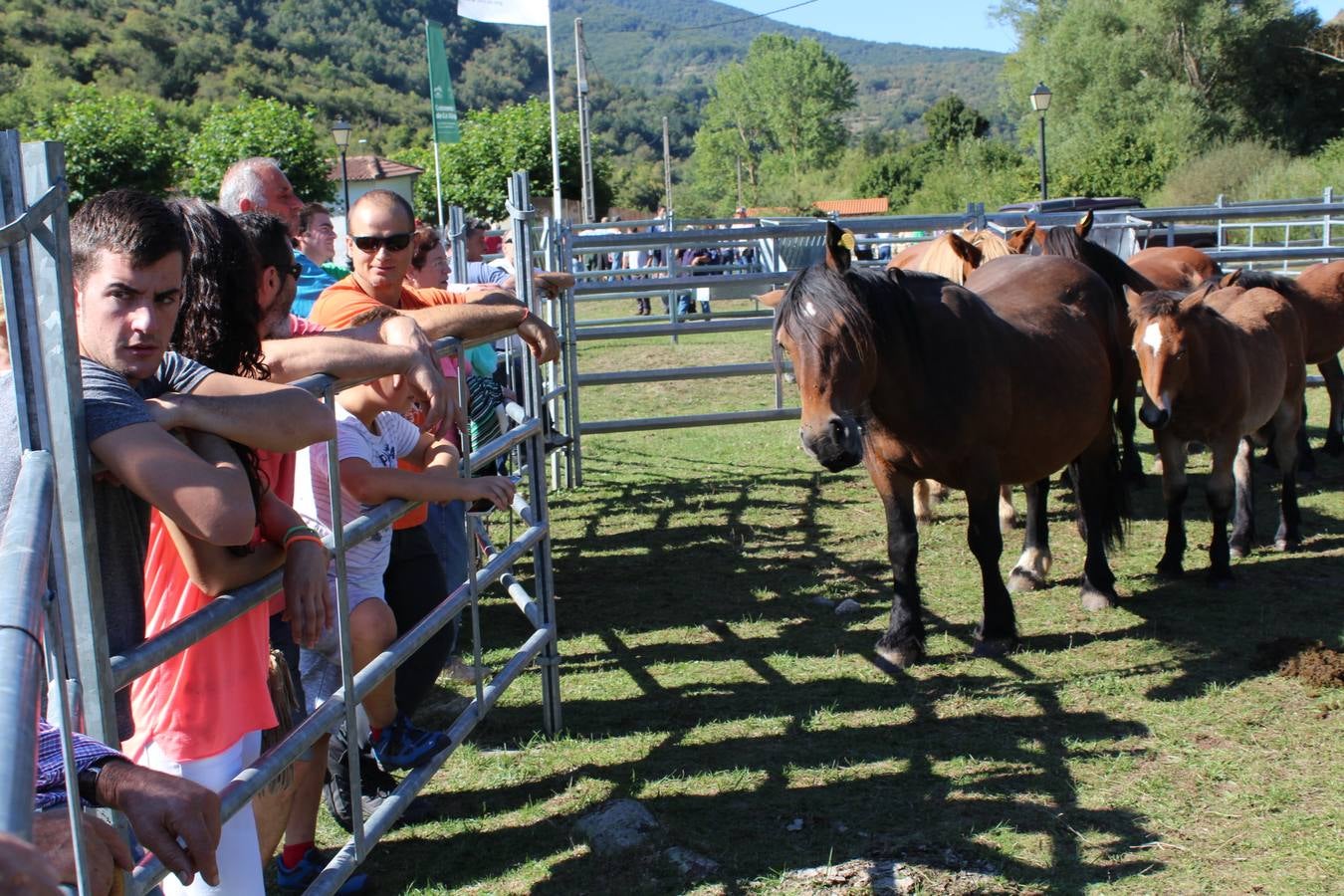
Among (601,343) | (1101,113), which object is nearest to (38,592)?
(601,343)

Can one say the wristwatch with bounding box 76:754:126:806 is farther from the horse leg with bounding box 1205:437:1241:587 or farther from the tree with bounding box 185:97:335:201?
the tree with bounding box 185:97:335:201

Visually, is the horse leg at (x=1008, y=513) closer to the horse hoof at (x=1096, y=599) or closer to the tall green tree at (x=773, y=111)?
the horse hoof at (x=1096, y=599)

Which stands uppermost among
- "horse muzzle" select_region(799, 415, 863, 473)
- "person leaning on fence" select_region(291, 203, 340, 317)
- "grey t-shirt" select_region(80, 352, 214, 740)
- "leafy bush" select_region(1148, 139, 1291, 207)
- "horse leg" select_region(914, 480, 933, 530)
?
"leafy bush" select_region(1148, 139, 1291, 207)

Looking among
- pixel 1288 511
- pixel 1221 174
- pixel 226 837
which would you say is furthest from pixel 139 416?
pixel 1221 174

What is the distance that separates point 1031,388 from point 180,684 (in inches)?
159

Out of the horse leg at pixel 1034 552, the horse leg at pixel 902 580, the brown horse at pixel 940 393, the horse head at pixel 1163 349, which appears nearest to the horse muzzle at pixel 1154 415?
the horse head at pixel 1163 349

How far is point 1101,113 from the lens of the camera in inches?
1644

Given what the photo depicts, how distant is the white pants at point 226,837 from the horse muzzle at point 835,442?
2.70 meters

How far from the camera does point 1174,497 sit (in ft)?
19.2

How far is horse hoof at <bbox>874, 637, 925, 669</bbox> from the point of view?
4.84 metres

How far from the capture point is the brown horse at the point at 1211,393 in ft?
18.5

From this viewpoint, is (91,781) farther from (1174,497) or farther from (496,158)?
(496,158)

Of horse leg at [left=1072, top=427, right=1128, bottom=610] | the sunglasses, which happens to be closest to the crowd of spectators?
the sunglasses

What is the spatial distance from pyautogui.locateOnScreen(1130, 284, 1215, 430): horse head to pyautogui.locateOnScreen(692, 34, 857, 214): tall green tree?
307 feet
